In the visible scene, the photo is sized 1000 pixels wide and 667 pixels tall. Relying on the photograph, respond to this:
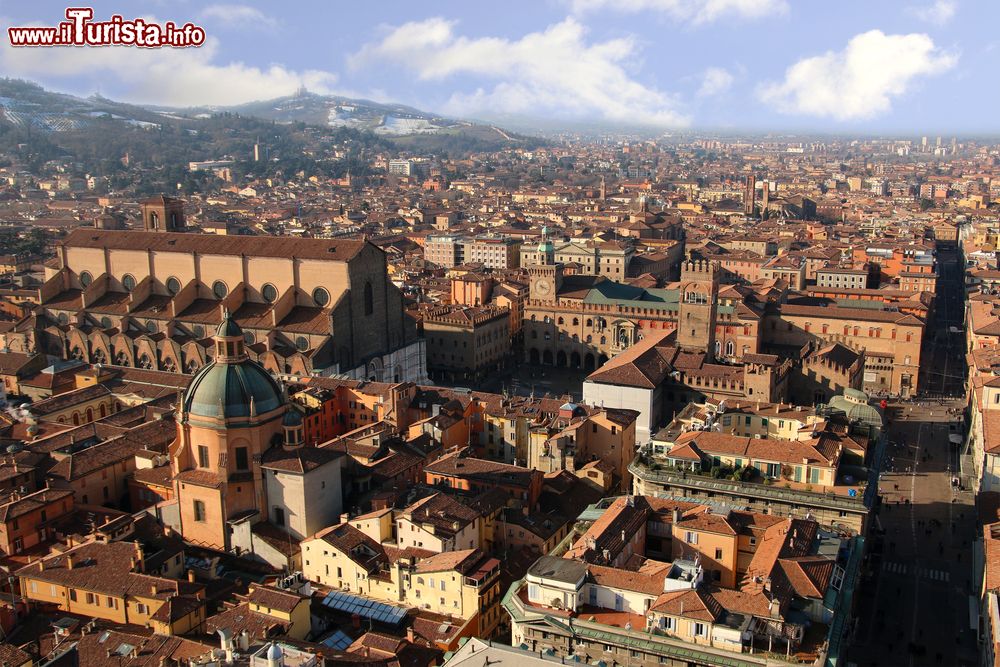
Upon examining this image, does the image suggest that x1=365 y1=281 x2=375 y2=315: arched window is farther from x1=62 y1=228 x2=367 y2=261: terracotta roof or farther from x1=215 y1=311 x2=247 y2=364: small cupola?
x1=215 y1=311 x2=247 y2=364: small cupola

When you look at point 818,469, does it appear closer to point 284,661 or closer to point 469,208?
point 284,661

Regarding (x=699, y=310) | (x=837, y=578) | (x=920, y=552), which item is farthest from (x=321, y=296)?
(x=837, y=578)

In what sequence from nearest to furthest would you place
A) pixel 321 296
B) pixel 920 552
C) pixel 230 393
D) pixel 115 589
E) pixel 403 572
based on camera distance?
1. pixel 115 589
2. pixel 403 572
3. pixel 230 393
4. pixel 920 552
5. pixel 321 296

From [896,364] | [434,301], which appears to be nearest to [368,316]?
[434,301]

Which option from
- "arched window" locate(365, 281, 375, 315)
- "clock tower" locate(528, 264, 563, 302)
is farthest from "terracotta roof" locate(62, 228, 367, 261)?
"clock tower" locate(528, 264, 563, 302)

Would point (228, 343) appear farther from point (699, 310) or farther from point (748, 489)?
Answer: point (699, 310)
